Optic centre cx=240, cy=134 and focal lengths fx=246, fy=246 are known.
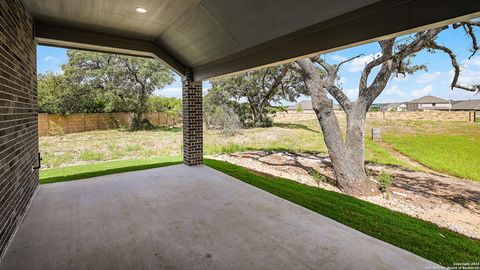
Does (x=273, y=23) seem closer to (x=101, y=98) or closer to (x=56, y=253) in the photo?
(x=56, y=253)

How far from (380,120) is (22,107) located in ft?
70.8

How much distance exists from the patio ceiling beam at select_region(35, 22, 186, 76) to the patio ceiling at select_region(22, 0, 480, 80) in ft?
0.05

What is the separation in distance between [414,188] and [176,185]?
6.75 meters

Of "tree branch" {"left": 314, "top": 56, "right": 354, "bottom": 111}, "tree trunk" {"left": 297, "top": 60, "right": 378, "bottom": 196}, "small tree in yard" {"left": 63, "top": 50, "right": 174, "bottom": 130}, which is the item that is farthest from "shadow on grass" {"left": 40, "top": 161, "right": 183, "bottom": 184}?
"small tree in yard" {"left": 63, "top": 50, "right": 174, "bottom": 130}

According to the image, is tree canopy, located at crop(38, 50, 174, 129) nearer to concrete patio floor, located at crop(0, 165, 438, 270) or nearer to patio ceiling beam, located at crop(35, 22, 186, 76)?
patio ceiling beam, located at crop(35, 22, 186, 76)

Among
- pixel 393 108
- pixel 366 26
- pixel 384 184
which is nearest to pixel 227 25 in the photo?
pixel 366 26

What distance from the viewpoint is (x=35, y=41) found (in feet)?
14.4

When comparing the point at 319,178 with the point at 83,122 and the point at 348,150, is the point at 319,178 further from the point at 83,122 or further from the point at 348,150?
the point at 83,122

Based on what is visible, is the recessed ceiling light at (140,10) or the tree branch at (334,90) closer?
the recessed ceiling light at (140,10)

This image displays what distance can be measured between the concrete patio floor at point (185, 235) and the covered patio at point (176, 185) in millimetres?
16

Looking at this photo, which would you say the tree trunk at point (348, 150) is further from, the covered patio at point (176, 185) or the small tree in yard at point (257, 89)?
the small tree in yard at point (257, 89)

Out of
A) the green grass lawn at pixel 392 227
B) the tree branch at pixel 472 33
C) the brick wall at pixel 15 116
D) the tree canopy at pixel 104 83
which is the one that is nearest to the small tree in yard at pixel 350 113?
the tree branch at pixel 472 33

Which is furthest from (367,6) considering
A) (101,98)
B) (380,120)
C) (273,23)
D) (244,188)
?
(380,120)

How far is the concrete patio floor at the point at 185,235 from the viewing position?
7.57 feet
